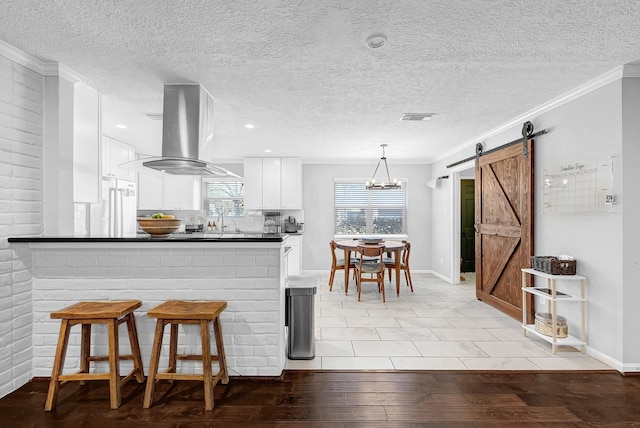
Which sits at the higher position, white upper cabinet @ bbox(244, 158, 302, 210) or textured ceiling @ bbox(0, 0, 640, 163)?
textured ceiling @ bbox(0, 0, 640, 163)

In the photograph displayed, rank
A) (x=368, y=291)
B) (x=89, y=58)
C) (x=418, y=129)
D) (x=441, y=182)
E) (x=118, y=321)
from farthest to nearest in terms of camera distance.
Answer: (x=441, y=182) → (x=368, y=291) → (x=418, y=129) → (x=89, y=58) → (x=118, y=321)

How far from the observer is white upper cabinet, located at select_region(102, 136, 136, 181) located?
4801mm

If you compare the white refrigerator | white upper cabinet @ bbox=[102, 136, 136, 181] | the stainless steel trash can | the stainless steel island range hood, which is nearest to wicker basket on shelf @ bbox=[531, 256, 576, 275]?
the stainless steel trash can

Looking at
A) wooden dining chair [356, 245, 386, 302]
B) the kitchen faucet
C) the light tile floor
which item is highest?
the kitchen faucet

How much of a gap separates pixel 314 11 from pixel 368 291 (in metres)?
4.39

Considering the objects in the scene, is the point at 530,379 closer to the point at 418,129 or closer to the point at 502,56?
the point at 502,56

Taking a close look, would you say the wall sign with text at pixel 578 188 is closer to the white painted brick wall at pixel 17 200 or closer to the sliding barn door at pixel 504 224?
the sliding barn door at pixel 504 224

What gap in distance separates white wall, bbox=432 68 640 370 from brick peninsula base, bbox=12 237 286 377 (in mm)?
2617

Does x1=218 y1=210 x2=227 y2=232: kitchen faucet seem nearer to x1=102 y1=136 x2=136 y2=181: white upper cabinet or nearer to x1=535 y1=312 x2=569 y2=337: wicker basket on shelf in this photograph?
x1=102 y1=136 x2=136 y2=181: white upper cabinet

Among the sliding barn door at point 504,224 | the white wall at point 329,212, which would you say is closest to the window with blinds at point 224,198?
the white wall at point 329,212

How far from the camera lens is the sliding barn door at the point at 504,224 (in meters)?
3.75

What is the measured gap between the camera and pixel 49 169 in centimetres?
260

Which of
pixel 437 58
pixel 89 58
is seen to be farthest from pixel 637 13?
pixel 89 58

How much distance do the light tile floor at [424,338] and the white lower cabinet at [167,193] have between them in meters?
3.33
